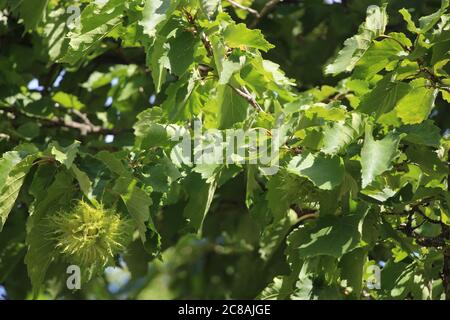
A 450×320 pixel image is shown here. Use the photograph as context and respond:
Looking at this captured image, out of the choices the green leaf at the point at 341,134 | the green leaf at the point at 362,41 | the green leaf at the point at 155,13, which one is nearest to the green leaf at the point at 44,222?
the green leaf at the point at 155,13

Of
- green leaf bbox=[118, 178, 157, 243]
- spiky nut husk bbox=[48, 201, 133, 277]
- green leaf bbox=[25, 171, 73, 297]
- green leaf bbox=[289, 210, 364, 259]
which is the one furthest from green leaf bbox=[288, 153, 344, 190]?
green leaf bbox=[25, 171, 73, 297]

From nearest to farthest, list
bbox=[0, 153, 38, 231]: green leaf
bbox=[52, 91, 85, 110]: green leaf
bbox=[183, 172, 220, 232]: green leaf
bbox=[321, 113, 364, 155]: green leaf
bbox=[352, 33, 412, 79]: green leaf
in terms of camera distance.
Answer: bbox=[321, 113, 364, 155]: green leaf
bbox=[0, 153, 38, 231]: green leaf
bbox=[352, 33, 412, 79]: green leaf
bbox=[183, 172, 220, 232]: green leaf
bbox=[52, 91, 85, 110]: green leaf

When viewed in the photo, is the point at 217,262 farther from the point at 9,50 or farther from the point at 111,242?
the point at 111,242

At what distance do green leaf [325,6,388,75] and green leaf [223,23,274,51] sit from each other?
0.89 feet

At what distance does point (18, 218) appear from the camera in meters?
4.18

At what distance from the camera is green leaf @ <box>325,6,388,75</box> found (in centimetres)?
284

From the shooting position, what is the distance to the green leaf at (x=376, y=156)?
2463mm

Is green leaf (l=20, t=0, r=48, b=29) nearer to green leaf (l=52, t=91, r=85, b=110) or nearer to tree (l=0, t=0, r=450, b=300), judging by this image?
tree (l=0, t=0, r=450, b=300)

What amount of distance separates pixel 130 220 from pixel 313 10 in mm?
2163

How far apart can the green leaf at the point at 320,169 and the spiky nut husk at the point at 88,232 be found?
0.57m

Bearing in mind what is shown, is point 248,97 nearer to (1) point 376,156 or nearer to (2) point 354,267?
(1) point 376,156
